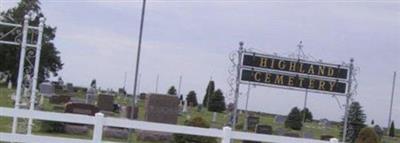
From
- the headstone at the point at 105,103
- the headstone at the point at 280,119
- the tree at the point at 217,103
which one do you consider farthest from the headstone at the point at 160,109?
the tree at the point at 217,103

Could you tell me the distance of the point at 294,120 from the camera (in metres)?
53.2

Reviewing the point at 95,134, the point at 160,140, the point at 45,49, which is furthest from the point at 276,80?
the point at 45,49

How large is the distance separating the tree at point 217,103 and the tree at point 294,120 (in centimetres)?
736

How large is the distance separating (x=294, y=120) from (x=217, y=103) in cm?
1037

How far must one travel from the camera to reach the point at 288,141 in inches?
565

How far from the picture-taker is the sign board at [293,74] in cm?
2433

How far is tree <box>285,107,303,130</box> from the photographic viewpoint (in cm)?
5231

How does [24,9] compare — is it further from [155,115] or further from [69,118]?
[69,118]

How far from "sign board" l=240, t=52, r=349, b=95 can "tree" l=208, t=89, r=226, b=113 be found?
35892 mm

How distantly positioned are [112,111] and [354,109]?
59.8ft

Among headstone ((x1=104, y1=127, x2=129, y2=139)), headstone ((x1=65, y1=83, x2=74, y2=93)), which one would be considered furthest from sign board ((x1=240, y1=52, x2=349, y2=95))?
headstone ((x1=65, y1=83, x2=74, y2=93))

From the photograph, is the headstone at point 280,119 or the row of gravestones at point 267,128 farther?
the headstone at point 280,119

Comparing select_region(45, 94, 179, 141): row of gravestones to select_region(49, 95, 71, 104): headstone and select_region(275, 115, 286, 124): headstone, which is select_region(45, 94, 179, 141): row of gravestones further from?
select_region(275, 115, 286, 124): headstone

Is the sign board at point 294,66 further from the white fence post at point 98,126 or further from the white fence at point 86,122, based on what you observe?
the white fence post at point 98,126
